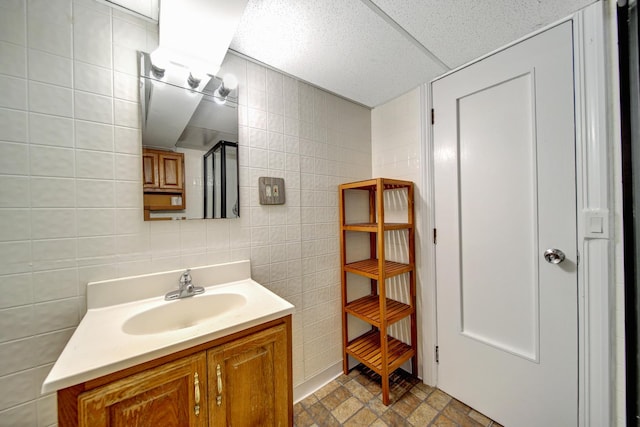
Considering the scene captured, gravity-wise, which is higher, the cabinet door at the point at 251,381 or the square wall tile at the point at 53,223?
the square wall tile at the point at 53,223

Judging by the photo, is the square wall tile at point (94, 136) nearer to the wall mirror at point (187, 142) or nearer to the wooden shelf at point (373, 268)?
the wall mirror at point (187, 142)

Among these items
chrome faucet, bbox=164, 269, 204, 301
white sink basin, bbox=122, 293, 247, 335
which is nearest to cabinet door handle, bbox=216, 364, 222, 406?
white sink basin, bbox=122, 293, 247, 335

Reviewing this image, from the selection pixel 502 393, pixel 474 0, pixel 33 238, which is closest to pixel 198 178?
pixel 33 238

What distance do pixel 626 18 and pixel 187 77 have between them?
194 centimetres

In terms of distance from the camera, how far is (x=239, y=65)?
1.25m

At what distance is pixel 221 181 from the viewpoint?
118cm

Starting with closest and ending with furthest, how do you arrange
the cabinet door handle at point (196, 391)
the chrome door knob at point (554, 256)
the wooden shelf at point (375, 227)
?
the cabinet door handle at point (196, 391), the chrome door knob at point (554, 256), the wooden shelf at point (375, 227)

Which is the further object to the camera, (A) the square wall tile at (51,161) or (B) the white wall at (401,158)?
(B) the white wall at (401,158)

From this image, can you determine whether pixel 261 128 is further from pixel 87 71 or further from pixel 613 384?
pixel 613 384

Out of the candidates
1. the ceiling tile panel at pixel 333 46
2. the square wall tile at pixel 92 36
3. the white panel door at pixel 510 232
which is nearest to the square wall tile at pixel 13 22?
the square wall tile at pixel 92 36

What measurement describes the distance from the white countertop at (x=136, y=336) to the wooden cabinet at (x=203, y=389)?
4 centimetres

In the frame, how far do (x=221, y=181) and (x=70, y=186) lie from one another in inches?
21.5

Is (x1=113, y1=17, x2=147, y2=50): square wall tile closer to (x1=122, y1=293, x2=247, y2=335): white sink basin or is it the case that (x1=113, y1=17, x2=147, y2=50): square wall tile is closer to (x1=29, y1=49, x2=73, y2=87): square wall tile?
(x1=29, y1=49, x2=73, y2=87): square wall tile

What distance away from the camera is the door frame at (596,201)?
3.12 feet
